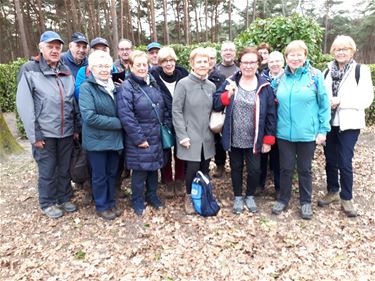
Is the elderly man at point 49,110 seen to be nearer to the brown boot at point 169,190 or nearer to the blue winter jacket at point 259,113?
the brown boot at point 169,190

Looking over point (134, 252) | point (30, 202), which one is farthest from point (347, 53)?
point (30, 202)

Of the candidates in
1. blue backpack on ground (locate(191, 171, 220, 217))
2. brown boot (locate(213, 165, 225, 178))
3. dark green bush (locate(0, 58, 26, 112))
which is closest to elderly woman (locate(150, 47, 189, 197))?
blue backpack on ground (locate(191, 171, 220, 217))

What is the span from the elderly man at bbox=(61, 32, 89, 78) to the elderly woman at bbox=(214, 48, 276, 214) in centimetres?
206

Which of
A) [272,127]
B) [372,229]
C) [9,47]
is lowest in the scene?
[372,229]

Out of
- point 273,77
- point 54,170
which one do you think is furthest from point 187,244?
point 273,77

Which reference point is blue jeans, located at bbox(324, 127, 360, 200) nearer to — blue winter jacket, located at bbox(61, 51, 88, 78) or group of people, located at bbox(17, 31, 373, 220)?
group of people, located at bbox(17, 31, 373, 220)

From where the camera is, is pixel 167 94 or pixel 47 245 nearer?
pixel 47 245

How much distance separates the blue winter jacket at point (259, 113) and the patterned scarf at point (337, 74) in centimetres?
88

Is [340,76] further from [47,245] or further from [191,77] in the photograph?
[47,245]

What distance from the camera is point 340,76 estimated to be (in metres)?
4.42

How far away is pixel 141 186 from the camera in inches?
181

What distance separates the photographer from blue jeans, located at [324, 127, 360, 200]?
14.8 feet

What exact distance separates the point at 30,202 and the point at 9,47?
31.9m

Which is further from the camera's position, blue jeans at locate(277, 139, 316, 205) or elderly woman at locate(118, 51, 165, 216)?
blue jeans at locate(277, 139, 316, 205)
